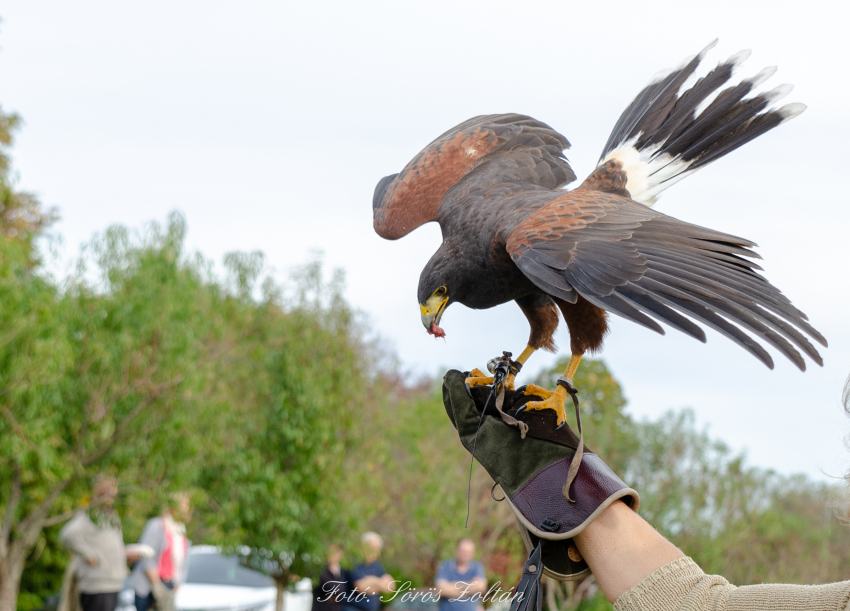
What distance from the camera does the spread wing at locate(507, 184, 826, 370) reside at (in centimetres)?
166

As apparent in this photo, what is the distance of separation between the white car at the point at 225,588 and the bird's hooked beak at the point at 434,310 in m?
7.67

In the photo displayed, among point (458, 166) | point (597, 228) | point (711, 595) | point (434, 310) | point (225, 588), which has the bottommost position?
point (225, 588)

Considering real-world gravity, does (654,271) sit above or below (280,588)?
above

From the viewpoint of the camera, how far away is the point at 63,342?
23.9ft

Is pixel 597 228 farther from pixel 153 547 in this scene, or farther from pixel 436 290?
pixel 153 547

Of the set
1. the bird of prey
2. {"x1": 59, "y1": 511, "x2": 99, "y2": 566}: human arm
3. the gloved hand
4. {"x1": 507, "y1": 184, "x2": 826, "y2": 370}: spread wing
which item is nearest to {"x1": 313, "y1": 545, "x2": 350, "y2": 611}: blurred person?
{"x1": 59, "y1": 511, "x2": 99, "y2": 566}: human arm

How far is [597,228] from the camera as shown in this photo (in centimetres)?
218

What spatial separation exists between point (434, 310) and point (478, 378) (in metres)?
0.42

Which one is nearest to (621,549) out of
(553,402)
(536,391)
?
(553,402)

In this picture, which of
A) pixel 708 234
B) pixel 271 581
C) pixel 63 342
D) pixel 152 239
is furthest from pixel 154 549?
pixel 708 234

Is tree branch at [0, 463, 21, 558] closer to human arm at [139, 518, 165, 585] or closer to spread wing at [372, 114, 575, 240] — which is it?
human arm at [139, 518, 165, 585]

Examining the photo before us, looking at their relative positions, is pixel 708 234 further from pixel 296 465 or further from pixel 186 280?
pixel 296 465

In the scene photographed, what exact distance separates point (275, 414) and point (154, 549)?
3947mm

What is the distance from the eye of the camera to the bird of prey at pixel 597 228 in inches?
70.1
